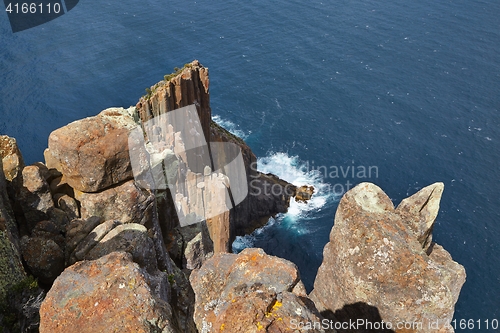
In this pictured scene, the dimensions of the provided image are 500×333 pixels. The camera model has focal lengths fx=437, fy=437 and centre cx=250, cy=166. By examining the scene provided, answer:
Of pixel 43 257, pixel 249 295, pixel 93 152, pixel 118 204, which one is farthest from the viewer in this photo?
pixel 118 204

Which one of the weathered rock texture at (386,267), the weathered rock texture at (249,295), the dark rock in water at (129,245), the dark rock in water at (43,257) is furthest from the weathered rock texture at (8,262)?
the weathered rock texture at (386,267)

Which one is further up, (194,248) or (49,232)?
(49,232)

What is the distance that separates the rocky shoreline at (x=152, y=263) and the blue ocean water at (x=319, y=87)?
54.1 metres

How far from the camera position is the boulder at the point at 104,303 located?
593 inches

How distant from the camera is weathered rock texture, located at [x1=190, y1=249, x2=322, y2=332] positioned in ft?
51.1

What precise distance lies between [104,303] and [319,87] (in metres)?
113

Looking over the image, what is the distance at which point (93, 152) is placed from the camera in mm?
28938

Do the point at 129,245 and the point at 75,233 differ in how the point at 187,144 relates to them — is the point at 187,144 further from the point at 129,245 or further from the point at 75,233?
the point at 129,245

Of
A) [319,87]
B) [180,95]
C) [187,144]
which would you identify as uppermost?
[180,95]

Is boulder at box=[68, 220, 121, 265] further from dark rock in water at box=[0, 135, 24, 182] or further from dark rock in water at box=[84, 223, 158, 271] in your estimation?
dark rock in water at box=[0, 135, 24, 182]

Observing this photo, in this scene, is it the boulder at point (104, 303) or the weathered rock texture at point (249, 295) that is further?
the weathered rock texture at point (249, 295)

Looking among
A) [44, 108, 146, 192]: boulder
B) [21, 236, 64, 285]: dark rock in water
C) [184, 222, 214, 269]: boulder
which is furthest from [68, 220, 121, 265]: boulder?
[184, 222, 214, 269]: boulder

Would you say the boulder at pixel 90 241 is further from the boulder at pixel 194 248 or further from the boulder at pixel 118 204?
the boulder at pixel 194 248

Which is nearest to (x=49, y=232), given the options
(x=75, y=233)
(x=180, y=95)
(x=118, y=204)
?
(x=75, y=233)
